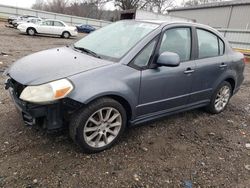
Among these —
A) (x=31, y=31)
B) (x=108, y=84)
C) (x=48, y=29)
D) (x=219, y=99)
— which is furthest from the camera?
(x=48, y=29)

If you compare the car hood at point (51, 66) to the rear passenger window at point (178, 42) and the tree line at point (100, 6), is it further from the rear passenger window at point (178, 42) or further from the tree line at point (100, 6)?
the tree line at point (100, 6)

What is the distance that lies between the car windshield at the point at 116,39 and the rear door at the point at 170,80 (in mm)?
340

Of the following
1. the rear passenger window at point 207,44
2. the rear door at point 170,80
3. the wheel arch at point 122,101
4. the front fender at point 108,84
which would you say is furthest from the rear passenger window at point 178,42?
the wheel arch at point 122,101

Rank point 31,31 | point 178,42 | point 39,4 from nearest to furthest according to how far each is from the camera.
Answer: point 178,42
point 31,31
point 39,4

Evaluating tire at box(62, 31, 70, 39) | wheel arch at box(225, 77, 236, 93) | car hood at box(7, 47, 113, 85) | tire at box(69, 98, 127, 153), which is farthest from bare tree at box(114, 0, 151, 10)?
tire at box(69, 98, 127, 153)

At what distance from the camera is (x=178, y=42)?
3502 mm

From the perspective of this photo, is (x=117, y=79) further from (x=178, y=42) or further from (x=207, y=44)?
(x=207, y=44)

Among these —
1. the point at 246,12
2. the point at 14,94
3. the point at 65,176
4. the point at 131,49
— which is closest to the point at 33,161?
the point at 65,176

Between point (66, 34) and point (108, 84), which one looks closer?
point (108, 84)

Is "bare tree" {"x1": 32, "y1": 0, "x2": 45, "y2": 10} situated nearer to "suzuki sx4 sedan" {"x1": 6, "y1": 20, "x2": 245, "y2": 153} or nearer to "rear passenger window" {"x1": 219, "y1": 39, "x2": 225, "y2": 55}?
"rear passenger window" {"x1": 219, "y1": 39, "x2": 225, "y2": 55}

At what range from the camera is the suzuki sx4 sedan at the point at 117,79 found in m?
2.55

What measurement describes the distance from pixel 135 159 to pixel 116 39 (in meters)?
1.69

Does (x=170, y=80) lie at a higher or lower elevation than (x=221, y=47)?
lower

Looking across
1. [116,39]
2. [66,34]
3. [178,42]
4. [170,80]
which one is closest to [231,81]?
[178,42]
